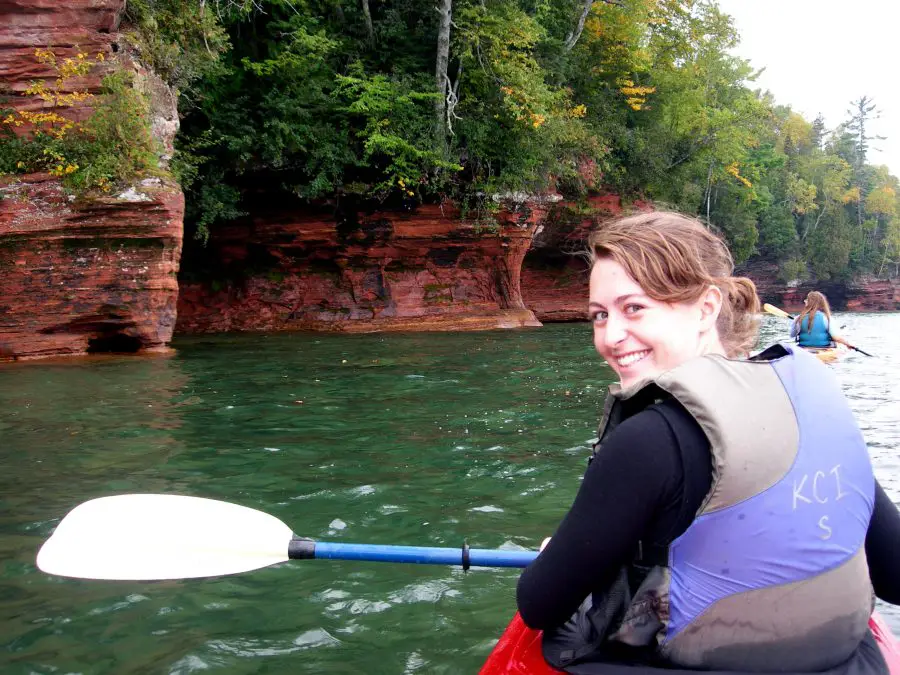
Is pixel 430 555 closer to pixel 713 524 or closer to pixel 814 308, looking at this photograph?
pixel 713 524

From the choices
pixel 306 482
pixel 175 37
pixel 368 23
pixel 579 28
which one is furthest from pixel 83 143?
pixel 579 28

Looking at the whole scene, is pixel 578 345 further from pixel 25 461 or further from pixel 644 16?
pixel 644 16

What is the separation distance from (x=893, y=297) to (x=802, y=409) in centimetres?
5904

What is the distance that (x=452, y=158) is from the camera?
17.8m

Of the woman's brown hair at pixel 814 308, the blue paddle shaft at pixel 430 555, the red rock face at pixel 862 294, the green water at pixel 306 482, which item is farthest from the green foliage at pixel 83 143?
the red rock face at pixel 862 294

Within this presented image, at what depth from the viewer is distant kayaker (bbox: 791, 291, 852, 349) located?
10.2 metres

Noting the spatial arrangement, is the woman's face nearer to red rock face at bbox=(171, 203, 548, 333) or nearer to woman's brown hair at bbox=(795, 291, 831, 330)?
woman's brown hair at bbox=(795, 291, 831, 330)

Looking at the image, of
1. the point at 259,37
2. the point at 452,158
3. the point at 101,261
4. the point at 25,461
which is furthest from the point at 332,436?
the point at 259,37

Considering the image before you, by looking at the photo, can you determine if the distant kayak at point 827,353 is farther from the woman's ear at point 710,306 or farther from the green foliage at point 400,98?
the green foliage at point 400,98

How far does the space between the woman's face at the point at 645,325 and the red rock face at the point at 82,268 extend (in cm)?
1084

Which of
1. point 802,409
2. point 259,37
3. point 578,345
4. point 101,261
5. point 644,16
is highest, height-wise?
point 644,16

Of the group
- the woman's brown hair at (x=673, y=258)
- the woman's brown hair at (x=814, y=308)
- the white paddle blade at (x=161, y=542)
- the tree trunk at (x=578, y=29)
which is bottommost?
the white paddle blade at (x=161, y=542)

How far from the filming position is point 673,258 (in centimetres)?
162

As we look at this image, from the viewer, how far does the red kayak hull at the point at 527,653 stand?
171 cm
